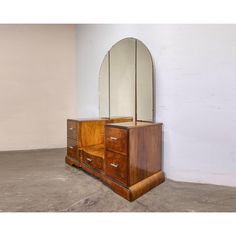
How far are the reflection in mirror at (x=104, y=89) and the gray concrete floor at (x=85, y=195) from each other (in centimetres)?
88

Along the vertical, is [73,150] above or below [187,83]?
below

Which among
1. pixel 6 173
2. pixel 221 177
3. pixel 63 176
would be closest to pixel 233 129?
pixel 221 177

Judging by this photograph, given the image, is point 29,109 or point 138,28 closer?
point 138,28

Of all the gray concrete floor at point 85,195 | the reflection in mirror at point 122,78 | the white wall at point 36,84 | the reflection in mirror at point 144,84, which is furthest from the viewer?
the white wall at point 36,84

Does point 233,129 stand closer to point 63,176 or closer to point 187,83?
point 187,83

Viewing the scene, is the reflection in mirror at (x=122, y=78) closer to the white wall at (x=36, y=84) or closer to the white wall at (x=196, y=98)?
the white wall at (x=196, y=98)

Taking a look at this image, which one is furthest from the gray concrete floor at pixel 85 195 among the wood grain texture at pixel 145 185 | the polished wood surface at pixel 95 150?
the polished wood surface at pixel 95 150

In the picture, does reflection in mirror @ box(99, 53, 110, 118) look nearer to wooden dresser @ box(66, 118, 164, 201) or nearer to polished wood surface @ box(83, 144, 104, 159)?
polished wood surface @ box(83, 144, 104, 159)

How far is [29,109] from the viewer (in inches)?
149

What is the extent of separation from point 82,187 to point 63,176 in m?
0.41

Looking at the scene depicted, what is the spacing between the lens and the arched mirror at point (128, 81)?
7.98 ft

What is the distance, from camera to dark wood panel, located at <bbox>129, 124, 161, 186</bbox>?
1839 millimetres

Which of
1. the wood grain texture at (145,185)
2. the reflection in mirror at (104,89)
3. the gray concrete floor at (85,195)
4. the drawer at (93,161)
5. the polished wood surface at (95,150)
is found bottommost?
the gray concrete floor at (85,195)

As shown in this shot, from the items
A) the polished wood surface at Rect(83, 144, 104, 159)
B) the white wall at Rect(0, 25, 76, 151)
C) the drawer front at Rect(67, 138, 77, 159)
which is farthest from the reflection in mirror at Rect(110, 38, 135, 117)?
the white wall at Rect(0, 25, 76, 151)
